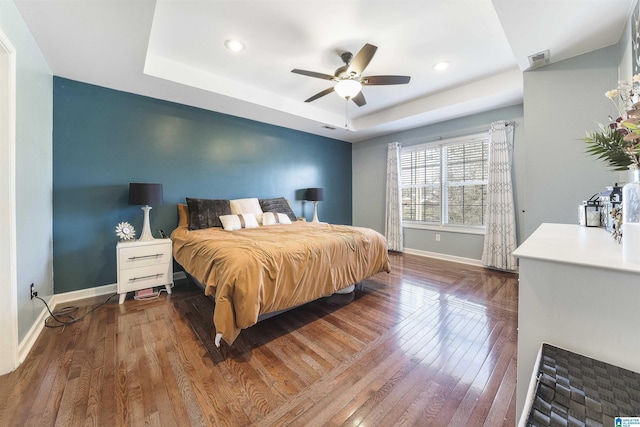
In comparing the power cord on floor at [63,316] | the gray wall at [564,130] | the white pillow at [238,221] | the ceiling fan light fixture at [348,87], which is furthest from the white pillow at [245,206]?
the gray wall at [564,130]

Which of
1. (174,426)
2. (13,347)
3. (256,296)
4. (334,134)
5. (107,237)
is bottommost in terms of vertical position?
(174,426)

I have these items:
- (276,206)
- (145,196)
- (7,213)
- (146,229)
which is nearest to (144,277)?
(146,229)

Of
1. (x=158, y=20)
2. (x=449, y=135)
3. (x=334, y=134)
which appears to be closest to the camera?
(x=158, y=20)

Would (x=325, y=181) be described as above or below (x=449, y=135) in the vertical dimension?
below

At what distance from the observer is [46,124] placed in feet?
7.74

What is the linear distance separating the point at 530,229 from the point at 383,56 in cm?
240

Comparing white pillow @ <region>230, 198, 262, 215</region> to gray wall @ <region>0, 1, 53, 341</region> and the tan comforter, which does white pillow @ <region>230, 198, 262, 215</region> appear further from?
gray wall @ <region>0, 1, 53, 341</region>

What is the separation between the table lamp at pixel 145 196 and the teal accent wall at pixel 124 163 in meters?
0.34

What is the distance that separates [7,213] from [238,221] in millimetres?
1963

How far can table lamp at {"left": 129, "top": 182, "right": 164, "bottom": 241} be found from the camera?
2689 millimetres

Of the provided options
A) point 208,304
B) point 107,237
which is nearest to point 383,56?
point 208,304

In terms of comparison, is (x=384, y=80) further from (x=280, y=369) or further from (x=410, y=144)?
(x=280, y=369)

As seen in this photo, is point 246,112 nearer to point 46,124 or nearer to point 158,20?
point 158,20

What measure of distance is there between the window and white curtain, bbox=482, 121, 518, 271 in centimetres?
26
